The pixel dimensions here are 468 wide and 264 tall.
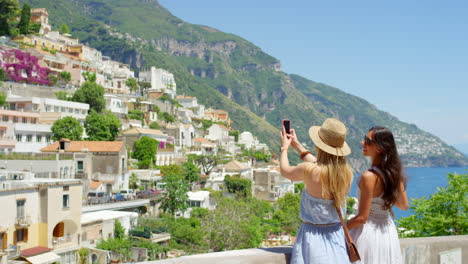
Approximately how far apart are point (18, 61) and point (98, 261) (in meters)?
39.8

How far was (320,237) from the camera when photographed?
149 inches

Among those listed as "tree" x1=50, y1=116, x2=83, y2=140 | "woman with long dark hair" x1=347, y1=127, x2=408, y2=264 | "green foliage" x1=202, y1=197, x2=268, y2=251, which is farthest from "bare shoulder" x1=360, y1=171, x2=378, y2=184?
"tree" x1=50, y1=116, x2=83, y2=140

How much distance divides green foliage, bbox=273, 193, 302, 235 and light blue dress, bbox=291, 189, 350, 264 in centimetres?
4157

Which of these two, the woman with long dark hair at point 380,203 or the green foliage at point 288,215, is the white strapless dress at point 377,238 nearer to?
the woman with long dark hair at point 380,203

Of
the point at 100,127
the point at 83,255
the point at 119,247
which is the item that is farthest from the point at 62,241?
the point at 100,127

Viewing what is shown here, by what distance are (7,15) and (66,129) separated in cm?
3561

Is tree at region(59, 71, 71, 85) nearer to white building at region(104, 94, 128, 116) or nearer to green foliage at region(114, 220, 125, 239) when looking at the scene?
white building at region(104, 94, 128, 116)

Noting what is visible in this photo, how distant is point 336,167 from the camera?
3.84m

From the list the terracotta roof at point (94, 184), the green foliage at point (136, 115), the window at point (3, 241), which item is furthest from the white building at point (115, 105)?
the window at point (3, 241)

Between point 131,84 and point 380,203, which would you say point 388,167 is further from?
point 131,84

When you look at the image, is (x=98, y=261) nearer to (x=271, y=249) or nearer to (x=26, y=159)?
(x=26, y=159)

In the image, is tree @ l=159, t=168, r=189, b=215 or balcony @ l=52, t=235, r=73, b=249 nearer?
balcony @ l=52, t=235, r=73, b=249

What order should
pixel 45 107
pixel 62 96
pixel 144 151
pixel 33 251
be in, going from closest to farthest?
pixel 33 251 → pixel 45 107 → pixel 144 151 → pixel 62 96

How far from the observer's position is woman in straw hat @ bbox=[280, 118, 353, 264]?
12.3 ft
